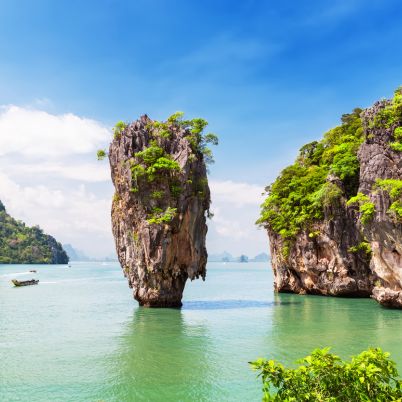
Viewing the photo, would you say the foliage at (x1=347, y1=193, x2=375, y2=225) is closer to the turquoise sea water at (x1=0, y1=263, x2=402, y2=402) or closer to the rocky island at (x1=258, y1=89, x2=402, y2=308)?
the rocky island at (x1=258, y1=89, x2=402, y2=308)

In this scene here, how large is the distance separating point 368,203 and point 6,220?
16582cm

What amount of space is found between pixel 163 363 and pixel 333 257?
24960 millimetres

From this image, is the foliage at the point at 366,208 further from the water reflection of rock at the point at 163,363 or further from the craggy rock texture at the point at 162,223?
the water reflection of rock at the point at 163,363

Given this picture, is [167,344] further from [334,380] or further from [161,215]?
[334,380]

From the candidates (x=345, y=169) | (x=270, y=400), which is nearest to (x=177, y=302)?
(x=345, y=169)

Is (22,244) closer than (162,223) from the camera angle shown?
No

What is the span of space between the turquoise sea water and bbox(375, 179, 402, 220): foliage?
6530mm

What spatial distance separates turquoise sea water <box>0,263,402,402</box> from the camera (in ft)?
42.1

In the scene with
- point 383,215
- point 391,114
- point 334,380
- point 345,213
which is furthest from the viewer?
A: point 345,213

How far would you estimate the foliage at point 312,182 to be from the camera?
3500 cm

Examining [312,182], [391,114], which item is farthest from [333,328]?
[312,182]

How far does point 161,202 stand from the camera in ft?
98.7

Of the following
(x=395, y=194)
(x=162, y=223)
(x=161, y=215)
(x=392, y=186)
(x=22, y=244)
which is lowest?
(x=22, y=244)

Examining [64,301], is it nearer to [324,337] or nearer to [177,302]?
[177,302]
